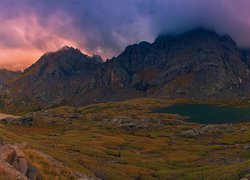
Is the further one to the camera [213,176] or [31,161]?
[213,176]

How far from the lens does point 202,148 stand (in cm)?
19612

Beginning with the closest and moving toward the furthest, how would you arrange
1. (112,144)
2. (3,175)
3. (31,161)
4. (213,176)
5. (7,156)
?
(3,175) → (7,156) → (31,161) → (213,176) → (112,144)

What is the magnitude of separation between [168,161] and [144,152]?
99.6 feet

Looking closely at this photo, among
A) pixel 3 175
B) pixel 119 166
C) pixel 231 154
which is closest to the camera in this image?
pixel 3 175

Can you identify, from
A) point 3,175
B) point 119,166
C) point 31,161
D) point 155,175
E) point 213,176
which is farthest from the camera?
point 119,166

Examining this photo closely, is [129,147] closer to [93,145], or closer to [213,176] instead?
[93,145]

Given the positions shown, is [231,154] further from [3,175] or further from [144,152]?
[3,175]

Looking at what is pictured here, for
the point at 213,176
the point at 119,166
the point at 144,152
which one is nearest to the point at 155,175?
the point at 119,166

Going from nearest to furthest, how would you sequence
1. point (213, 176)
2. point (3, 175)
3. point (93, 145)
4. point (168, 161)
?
point (3, 175) < point (213, 176) < point (168, 161) < point (93, 145)

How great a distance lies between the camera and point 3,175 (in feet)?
106

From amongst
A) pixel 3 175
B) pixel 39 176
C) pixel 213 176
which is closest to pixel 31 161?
pixel 39 176

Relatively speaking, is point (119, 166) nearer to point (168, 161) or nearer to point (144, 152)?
point (168, 161)

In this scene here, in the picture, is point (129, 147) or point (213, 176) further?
point (129, 147)

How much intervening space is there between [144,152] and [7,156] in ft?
472
